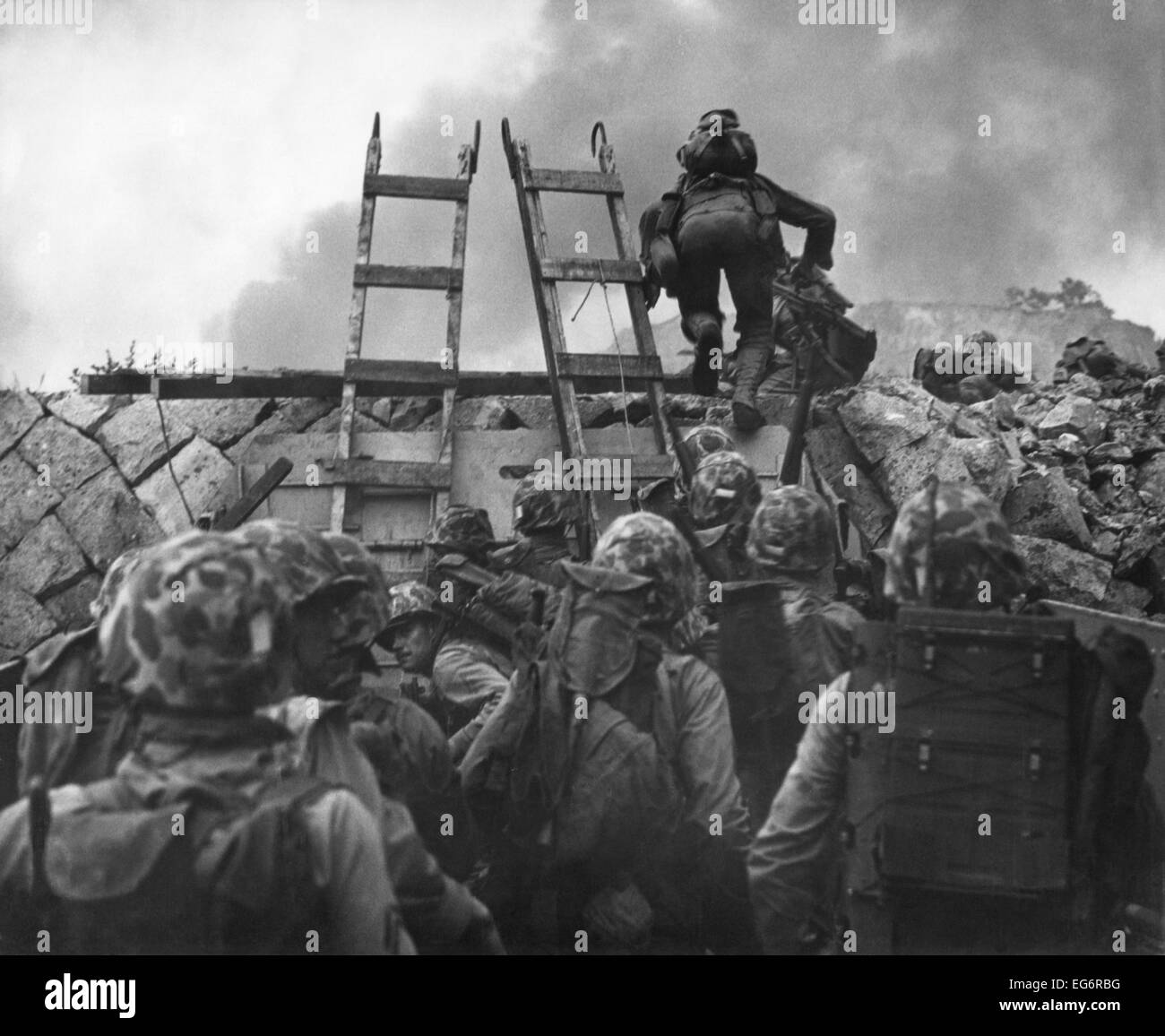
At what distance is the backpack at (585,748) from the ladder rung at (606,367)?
2.86m

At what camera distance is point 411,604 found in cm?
550

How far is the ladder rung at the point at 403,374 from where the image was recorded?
24.2 feet

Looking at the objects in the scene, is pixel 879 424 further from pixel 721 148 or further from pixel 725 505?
pixel 725 505

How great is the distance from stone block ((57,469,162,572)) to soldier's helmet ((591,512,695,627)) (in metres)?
3.00

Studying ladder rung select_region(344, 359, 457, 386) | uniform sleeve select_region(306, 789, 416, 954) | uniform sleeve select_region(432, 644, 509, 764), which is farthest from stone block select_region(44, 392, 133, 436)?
uniform sleeve select_region(306, 789, 416, 954)

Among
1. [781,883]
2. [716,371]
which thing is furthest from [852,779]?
[716,371]

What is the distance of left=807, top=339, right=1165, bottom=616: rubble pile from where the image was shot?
282 inches

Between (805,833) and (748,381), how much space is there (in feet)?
12.6

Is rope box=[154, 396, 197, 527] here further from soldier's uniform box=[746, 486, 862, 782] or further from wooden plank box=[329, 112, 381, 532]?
soldier's uniform box=[746, 486, 862, 782]

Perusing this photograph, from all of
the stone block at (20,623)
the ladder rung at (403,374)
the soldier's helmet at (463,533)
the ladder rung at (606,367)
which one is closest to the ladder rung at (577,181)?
the ladder rung at (606,367)

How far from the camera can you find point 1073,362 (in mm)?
9648

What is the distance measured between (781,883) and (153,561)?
1.91 meters

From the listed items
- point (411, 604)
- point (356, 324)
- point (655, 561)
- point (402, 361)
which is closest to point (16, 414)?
point (356, 324)
